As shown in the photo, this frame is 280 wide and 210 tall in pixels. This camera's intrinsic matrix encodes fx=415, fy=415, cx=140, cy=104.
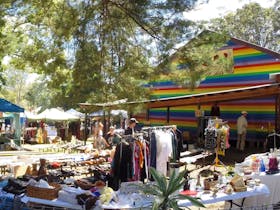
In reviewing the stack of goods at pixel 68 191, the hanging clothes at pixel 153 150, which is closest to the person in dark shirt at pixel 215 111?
the hanging clothes at pixel 153 150

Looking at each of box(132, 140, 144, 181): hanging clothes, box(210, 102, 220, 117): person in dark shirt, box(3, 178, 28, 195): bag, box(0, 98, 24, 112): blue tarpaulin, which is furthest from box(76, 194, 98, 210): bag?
box(0, 98, 24, 112): blue tarpaulin

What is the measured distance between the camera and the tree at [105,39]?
7961mm

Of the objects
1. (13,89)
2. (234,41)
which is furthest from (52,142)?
(13,89)

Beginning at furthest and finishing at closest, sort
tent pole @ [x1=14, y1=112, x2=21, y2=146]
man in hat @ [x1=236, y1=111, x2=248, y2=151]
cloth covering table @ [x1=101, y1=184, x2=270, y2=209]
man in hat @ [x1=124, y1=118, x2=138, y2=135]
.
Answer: tent pole @ [x1=14, y1=112, x2=21, y2=146]
man in hat @ [x1=236, y1=111, x2=248, y2=151]
man in hat @ [x1=124, y1=118, x2=138, y2=135]
cloth covering table @ [x1=101, y1=184, x2=270, y2=209]

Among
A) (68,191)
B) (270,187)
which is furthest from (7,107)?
(270,187)

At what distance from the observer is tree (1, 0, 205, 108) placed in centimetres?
796

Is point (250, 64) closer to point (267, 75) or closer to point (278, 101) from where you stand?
point (267, 75)

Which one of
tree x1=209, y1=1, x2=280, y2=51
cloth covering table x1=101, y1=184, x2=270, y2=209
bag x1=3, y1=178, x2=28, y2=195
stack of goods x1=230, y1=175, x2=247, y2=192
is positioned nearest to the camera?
cloth covering table x1=101, y1=184, x2=270, y2=209

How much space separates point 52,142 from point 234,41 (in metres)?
14.8

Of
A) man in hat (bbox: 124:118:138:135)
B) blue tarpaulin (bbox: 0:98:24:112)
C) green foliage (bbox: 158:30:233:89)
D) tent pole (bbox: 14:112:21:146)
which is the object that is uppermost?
green foliage (bbox: 158:30:233:89)

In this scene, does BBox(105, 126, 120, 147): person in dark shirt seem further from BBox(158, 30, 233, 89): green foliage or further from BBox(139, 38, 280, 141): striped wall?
BBox(139, 38, 280, 141): striped wall

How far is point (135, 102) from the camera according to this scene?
974 cm

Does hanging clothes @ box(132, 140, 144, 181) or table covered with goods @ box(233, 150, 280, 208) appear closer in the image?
table covered with goods @ box(233, 150, 280, 208)

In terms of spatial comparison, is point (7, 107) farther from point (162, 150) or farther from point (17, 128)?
point (162, 150)
